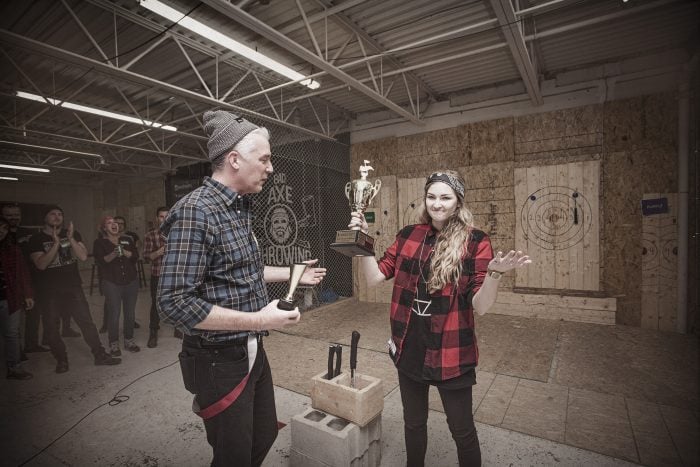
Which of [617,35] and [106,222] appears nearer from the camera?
[106,222]

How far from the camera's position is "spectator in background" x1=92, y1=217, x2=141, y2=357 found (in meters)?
4.65

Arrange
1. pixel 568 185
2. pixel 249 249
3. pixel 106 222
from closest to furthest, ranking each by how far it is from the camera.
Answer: pixel 249 249 < pixel 106 222 < pixel 568 185

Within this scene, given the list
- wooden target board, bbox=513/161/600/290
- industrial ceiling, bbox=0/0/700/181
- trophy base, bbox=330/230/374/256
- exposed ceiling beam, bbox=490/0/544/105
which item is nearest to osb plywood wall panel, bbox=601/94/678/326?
wooden target board, bbox=513/161/600/290

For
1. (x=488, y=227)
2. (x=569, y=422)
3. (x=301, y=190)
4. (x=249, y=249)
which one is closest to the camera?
(x=249, y=249)

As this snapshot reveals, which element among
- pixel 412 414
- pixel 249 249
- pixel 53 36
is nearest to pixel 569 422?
Result: pixel 412 414

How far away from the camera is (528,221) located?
6.59m

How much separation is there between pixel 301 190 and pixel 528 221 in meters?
4.67

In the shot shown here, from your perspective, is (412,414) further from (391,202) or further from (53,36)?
(53,36)

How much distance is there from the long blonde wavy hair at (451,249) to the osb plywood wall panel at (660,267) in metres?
5.60

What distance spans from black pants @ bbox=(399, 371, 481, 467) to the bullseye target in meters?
5.51

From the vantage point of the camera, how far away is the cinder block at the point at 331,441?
2098 mm

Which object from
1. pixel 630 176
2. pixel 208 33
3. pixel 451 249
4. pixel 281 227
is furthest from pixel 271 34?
pixel 630 176

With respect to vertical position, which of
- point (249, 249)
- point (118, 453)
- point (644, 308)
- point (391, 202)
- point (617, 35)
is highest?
point (617, 35)

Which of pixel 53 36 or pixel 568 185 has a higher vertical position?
pixel 53 36
